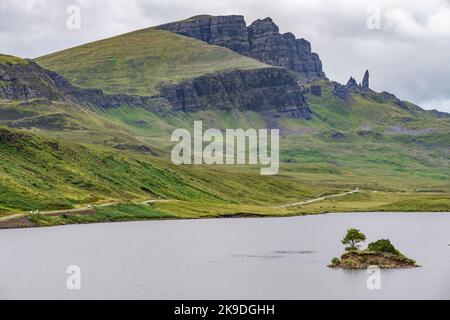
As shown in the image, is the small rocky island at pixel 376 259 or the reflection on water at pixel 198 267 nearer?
the reflection on water at pixel 198 267

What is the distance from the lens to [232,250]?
161m

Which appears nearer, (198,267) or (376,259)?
(376,259)

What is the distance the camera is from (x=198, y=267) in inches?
5187

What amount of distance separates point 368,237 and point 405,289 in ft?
269

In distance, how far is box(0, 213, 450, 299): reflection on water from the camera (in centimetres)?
10588

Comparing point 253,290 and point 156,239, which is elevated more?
point 156,239

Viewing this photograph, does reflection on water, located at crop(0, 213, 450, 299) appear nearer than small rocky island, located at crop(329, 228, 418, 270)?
Yes

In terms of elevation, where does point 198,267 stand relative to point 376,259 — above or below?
below

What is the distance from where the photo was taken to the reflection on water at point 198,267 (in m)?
106
